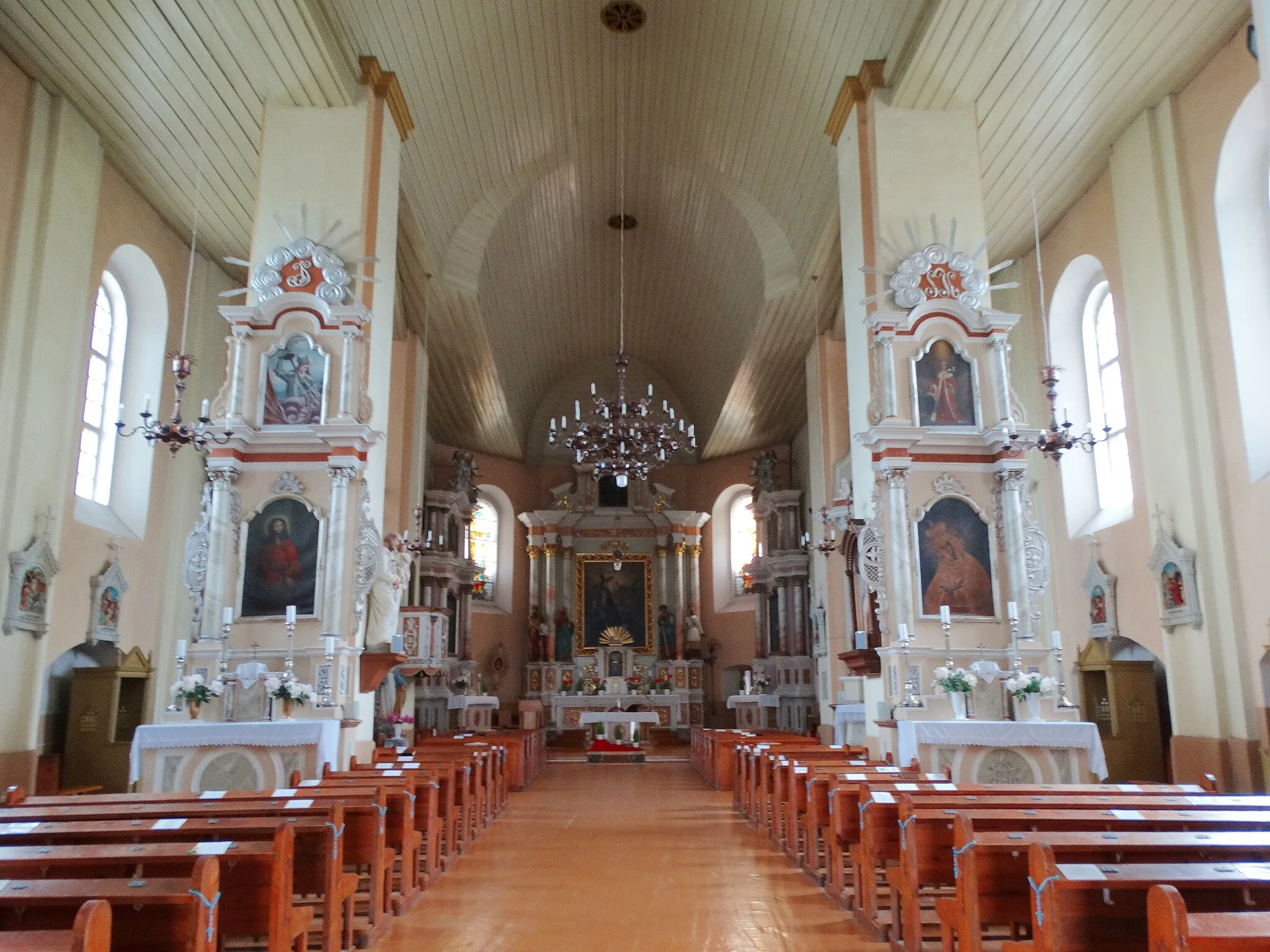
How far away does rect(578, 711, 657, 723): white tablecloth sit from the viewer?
19.5 metres

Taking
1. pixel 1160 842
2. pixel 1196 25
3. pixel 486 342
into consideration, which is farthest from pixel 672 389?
pixel 1160 842

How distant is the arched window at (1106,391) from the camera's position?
1379 cm

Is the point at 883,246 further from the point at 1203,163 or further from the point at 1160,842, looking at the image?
the point at 1160,842

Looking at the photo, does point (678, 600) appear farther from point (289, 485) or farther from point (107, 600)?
point (289, 485)

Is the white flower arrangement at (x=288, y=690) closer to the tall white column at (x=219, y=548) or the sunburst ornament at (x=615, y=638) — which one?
the tall white column at (x=219, y=548)

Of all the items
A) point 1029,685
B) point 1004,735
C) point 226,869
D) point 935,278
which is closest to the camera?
point 226,869

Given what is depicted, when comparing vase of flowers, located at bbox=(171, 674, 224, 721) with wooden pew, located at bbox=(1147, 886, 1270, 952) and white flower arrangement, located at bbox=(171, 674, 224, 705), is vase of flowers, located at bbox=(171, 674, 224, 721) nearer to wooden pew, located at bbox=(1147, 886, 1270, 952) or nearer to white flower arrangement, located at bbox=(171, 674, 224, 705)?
→ white flower arrangement, located at bbox=(171, 674, 224, 705)

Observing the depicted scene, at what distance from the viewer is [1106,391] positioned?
1413cm

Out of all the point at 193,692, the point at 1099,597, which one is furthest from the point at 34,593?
the point at 1099,597

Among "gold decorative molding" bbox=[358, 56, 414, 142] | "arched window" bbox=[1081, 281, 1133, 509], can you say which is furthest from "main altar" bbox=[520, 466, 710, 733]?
"gold decorative molding" bbox=[358, 56, 414, 142]

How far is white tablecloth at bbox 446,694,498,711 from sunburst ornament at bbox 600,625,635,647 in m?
4.50

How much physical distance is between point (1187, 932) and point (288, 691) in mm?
7961

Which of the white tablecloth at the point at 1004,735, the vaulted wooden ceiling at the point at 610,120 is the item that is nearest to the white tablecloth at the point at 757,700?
the vaulted wooden ceiling at the point at 610,120

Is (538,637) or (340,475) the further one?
(538,637)
